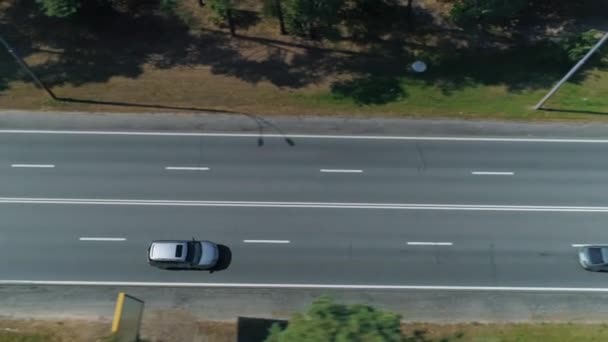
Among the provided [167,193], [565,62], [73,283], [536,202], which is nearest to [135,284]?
[73,283]

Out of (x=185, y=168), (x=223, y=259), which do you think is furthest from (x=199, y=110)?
(x=223, y=259)

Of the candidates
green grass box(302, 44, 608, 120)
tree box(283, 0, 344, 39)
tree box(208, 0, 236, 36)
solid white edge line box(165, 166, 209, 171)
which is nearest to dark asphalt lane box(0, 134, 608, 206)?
solid white edge line box(165, 166, 209, 171)

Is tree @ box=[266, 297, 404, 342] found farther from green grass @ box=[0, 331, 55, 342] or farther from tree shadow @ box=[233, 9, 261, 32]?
tree shadow @ box=[233, 9, 261, 32]

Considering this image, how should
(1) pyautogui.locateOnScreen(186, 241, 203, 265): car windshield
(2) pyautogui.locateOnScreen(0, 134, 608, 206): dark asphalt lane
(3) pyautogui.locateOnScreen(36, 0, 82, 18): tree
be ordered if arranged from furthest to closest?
(3) pyautogui.locateOnScreen(36, 0, 82, 18): tree < (2) pyautogui.locateOnScreen(0, 134, 608, 206): dark asphalt lane < (1) pyautogui.locateOnScreen(186, 241, 203, 265): car windshield

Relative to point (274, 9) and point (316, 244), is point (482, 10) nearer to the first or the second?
point (274, 9)

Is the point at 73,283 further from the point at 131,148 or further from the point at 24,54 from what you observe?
the point at 24,54
